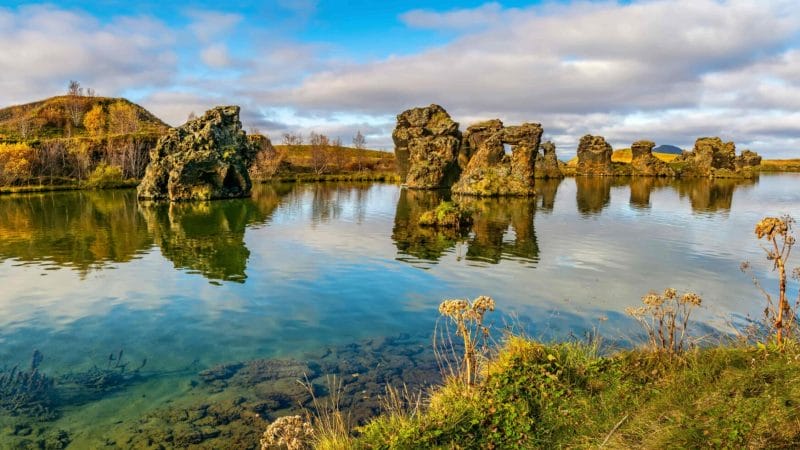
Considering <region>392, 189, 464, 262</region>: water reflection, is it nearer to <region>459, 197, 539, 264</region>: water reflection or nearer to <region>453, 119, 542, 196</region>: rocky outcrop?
<region>459, 197, 539, 264</region>: water reflection

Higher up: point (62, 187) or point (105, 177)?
point (105, 177)

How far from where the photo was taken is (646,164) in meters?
140

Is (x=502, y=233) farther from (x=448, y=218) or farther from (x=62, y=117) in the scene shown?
(x=62, y=117)

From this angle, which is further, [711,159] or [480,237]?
[711,159]

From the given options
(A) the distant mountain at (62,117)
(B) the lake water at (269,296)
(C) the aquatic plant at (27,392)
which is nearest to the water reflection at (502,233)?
(B) the lake water at (269,296)

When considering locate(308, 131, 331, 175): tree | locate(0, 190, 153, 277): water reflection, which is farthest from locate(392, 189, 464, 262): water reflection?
locate(308, 131, 331, 175): tree

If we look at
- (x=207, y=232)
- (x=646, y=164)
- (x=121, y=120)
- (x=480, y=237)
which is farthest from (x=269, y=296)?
(x=646, y=164)

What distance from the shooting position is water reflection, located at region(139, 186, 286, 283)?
23438 mm

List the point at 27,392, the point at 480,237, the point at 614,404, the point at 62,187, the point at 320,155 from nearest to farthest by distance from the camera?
the point at 614,404 → the point at 27,392 → the point at 480,237 → the point at 62,187 → the point at 320,155

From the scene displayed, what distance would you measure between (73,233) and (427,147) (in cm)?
6319

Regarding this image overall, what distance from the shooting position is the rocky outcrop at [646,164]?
13468 centimetres

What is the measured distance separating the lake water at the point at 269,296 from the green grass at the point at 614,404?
10.5 ft

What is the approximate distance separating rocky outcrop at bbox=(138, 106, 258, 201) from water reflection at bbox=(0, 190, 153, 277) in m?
7.53

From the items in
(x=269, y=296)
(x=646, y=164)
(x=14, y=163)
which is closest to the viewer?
(x=269, y=296)
